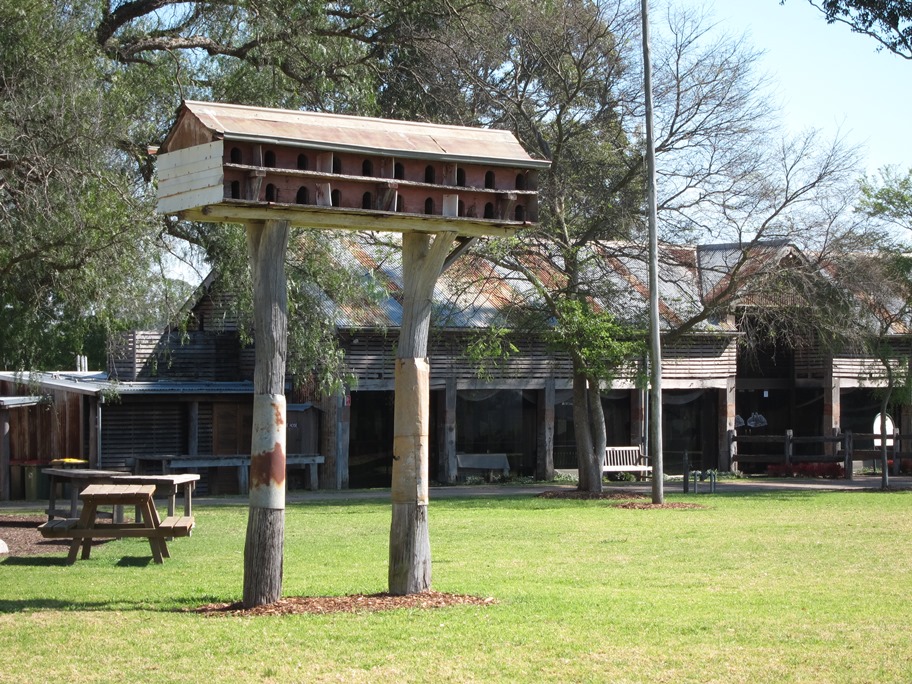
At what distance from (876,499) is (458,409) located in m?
13.8

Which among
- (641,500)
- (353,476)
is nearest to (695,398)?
(353,476)

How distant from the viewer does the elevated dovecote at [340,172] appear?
989 cm

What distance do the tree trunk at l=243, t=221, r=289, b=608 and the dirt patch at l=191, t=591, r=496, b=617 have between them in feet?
0.57

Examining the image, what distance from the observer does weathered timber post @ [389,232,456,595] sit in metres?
10.6

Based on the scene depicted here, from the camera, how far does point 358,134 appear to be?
415 inches

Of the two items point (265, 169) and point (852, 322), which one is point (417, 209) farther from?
point (852, 322)

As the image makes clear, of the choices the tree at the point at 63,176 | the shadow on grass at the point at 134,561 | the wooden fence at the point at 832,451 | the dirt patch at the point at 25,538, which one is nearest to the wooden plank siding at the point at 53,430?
the dirt patch at the point at 25,538

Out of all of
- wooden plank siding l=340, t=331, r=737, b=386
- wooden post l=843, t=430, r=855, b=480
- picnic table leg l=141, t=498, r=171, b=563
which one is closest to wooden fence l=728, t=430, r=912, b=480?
wooden post l=843, t=430, r=855, b=480

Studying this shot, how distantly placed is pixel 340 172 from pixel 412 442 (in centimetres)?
240

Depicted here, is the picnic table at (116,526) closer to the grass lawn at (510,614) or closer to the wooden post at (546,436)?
the grass lawn at (510,614)

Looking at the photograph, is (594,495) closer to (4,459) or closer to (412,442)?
(4,459)

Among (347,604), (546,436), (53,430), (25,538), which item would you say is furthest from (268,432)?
(546,436)

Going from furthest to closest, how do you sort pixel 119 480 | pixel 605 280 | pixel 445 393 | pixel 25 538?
pixel 445 393, pixel 605 280, pixel 25 538, pixel 119 480

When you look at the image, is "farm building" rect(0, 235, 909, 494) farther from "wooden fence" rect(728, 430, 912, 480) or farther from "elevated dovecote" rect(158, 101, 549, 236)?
"elevated dovecote" rect(158, 101, 549, 236)
